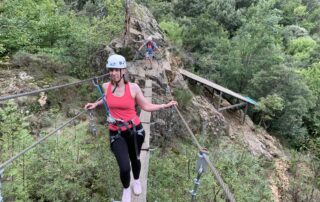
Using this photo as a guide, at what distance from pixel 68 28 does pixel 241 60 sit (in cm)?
1147

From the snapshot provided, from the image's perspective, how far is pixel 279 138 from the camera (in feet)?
58.7

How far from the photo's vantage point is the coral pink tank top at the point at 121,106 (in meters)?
3.03

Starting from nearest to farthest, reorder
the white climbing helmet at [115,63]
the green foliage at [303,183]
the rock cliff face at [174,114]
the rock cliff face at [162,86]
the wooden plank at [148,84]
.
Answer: the white climbing helmet at [115,63] < the green foliage at [303,183] < the rock cliff face at [162,86] < the wooden plank at [148,84] < the rock cliff face at [174,114]

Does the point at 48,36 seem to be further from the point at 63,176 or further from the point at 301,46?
the point at 301,46

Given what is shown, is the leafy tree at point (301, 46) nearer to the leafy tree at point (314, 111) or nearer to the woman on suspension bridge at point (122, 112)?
the leafy tree at point (314, 111)

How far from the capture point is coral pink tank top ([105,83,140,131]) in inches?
119

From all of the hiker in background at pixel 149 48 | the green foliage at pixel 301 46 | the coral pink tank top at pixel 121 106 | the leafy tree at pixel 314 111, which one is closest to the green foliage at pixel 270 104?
the leafy tree at pixel 314 111

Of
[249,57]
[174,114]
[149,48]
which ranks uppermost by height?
[149,48]

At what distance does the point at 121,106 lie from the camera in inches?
119

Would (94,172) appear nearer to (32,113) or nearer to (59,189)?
(59,189)

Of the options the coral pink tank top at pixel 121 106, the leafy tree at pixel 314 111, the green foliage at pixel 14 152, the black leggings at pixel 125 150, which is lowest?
the leafy tree at pixel 314 111

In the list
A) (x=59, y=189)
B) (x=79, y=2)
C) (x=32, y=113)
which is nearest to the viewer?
(x=59, y=189)

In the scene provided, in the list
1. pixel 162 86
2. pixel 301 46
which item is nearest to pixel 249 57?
pixel 162 86

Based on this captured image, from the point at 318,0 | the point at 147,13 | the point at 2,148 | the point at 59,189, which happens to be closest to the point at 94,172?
the point at 59,189
